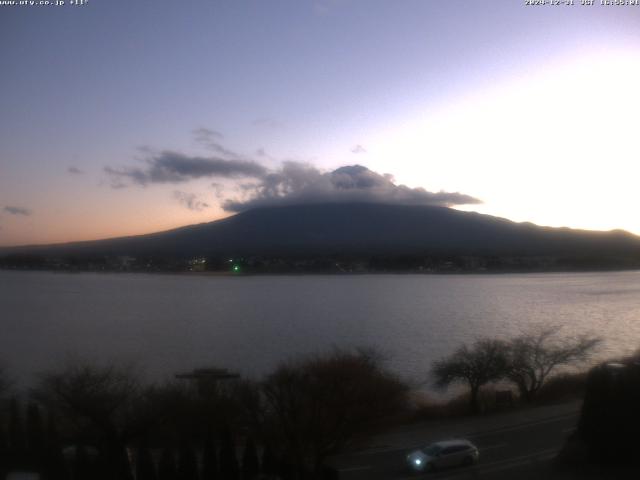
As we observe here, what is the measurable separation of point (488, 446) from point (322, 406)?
1717mm

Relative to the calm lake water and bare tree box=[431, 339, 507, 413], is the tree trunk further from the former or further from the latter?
the calm lake water

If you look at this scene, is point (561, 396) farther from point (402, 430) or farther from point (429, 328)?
point (429, 328)

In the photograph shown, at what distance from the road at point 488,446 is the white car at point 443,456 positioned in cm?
7

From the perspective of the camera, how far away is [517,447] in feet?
18.3

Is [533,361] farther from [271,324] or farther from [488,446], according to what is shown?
[271,324]

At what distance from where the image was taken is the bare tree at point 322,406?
17.3 feet

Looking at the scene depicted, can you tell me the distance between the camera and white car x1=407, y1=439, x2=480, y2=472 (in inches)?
198

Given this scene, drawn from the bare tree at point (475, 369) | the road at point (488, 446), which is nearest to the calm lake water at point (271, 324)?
the bare tree at point (475, 369)

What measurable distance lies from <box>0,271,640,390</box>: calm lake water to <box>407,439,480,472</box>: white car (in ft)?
17.1

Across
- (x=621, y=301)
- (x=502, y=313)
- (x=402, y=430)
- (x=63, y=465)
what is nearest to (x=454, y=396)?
(x=402, y=430)

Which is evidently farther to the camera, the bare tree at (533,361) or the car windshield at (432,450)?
the bare tree at (533,361)

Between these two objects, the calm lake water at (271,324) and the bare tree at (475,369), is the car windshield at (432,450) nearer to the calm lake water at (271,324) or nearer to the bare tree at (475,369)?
the bare tree at (475,369)

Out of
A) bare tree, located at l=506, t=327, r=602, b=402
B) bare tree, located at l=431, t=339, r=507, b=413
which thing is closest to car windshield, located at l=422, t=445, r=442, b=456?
bare tree, located at l=431, t=339, r=507, b=413

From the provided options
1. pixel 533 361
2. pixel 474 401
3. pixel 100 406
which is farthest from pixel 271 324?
pixel 100 406
